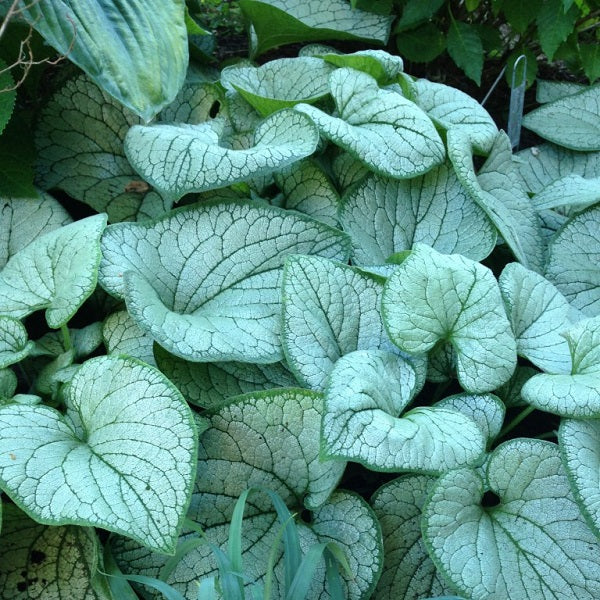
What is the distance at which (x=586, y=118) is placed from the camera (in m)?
1.96

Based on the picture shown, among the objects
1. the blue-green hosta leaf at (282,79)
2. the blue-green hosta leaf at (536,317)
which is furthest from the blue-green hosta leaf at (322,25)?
the blue-green hosta leaf at (536,317)

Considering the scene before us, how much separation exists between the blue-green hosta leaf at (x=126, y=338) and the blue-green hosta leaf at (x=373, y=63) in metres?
0.80

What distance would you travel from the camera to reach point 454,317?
1.25m

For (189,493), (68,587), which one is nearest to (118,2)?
(189,493)

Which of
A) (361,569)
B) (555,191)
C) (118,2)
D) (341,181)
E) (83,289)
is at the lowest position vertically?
(361,569)

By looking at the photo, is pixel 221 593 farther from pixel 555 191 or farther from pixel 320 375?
pixel 555 191

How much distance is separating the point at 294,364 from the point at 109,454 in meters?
0.33

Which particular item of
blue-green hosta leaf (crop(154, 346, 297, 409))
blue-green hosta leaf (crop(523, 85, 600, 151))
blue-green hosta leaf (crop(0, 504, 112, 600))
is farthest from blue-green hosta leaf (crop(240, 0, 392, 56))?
blue-green hosta leaf (crop(0, 504, 112, 600))

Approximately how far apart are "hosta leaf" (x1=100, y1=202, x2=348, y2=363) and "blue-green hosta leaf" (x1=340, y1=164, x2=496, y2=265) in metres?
0.13

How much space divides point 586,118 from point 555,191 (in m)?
0.40

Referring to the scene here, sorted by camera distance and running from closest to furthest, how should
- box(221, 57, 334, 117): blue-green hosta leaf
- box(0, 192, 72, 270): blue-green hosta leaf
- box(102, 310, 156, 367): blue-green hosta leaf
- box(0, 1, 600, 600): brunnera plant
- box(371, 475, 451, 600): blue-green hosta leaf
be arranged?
box(0, 1, 600, 600): brunnera plant, box(371, 475, 451, 600): blue-green hosta leaf, box(102, 310, 156, 367): blue-green hosta leaf, box(0, 192, 72, 270): blue-green hosta leaf, box(221, 57, 334, 117): blue-green hosta leaf

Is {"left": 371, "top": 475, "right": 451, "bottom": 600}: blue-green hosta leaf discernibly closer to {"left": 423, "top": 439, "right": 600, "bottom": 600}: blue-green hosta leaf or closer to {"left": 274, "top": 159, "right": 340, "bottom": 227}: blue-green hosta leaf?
{"left": 423, "top": 439, "right": 600, "bottom": 600}: blue-green hosta leaf

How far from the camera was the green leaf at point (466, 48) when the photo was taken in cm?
189

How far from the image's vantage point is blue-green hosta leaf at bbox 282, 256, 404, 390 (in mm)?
1206
